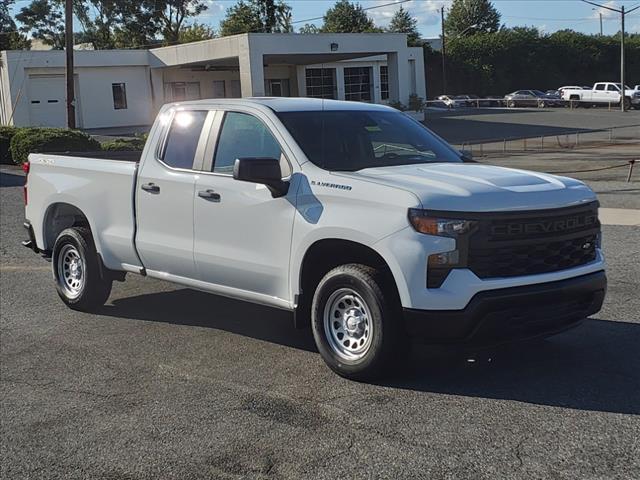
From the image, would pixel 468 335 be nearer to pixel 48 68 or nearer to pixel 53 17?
pixel 48 68

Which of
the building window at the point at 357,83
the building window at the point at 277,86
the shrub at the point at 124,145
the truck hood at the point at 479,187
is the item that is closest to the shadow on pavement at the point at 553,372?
the truck hood at the point at 479,187

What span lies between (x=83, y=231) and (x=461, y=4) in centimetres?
11251

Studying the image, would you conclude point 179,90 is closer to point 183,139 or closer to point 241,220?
point 183,139

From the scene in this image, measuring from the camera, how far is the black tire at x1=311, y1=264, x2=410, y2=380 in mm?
5180

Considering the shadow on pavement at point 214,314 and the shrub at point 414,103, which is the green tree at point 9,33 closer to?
the shrub at point 414,103

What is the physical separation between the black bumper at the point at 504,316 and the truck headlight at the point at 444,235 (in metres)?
0.22

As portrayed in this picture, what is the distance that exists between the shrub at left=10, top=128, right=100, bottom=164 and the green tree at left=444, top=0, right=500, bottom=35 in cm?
9438

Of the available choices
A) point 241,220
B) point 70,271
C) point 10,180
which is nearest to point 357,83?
point 10,180

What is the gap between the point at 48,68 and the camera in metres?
41.4

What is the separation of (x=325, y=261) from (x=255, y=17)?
Answer: 7144 centimetres

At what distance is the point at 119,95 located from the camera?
44.7 metres

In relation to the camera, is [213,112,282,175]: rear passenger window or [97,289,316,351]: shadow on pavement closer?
[213,112,282,175]: rear passenger window

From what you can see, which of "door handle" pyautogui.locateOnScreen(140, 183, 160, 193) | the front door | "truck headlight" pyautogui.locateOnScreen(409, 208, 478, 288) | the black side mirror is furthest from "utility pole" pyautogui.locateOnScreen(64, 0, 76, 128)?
"truck headlight" pyautogui.locateOnScreen(409, 208, 478, 288)

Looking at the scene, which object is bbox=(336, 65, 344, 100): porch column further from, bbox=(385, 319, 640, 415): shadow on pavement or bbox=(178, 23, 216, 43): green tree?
bbox=(385, 319, 640, 415): shadow on pavement
